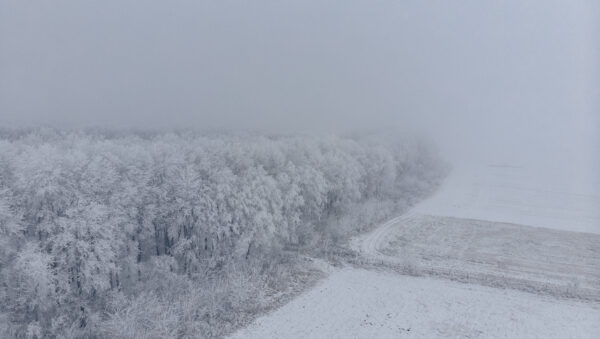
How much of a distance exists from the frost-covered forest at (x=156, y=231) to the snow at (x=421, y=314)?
267 centimetres

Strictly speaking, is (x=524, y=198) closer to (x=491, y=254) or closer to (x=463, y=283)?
(x=491, y=254)

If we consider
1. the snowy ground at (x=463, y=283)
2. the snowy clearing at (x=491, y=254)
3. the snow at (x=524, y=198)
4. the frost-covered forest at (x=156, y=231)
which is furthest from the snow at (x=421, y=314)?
the snow at (x=524, y=198)

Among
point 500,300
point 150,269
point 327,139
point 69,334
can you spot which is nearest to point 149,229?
point 150,269

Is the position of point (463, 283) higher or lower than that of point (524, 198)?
lower

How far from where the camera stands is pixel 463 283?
96.6 ft

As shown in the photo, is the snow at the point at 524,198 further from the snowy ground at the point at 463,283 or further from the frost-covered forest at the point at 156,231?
the frost-covered forest at the point at 156,231

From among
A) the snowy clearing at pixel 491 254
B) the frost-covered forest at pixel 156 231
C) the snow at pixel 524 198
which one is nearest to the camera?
the frost-covered forest at pixel 156 231

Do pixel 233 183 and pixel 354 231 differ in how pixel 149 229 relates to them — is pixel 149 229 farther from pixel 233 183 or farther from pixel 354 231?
pixel 354 231

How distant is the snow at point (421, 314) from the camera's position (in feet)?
75.3

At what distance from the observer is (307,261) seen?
33438 millimetres

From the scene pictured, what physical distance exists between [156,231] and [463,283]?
72.2ft

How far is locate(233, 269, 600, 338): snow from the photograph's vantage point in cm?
2295

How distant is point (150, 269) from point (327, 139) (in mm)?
28380

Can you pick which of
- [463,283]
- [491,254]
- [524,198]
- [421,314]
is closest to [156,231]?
[421,314]
